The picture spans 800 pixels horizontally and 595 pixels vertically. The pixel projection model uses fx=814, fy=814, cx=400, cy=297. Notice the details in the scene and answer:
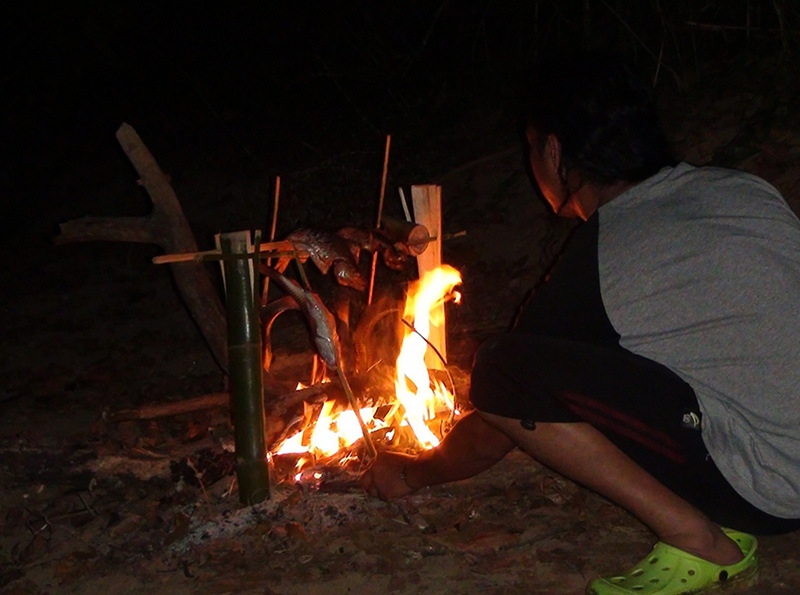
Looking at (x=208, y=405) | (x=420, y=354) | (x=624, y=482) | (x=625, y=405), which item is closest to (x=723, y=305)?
(x=625, y=405)

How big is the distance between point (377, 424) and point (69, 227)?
4.80 ft

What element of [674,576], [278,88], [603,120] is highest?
[278,88]

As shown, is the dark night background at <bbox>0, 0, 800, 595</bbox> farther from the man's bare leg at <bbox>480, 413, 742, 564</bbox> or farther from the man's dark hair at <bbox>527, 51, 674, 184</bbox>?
the man's dark hair at <bbox>527, 51, 674, 184</bbox>

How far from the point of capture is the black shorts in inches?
87.0

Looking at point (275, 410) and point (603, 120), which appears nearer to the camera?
point (603, 120)

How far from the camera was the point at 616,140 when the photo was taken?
2.31 m

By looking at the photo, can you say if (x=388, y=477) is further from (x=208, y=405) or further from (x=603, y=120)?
(x=603, y=120)

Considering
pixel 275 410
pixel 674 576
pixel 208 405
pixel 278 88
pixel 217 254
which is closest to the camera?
pixel 674 576

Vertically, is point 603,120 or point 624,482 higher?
point 603,120

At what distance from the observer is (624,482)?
2.34 meters

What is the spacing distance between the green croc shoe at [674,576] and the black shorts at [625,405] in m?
0.14

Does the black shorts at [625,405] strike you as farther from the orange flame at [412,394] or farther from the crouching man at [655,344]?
the orange flame at [412,394]

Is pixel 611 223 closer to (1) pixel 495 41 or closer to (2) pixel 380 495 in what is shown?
(2) pixel 380 495

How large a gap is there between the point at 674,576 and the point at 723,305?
2.76 feet
